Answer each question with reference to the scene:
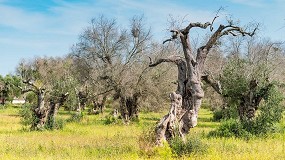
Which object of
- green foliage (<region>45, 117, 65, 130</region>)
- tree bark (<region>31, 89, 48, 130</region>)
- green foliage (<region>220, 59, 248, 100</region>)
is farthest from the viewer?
green foliage (<region>45, 117, 65, 130</region>)

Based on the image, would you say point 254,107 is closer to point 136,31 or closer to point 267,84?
point 267,84

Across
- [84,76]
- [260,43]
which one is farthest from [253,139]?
[84,76]

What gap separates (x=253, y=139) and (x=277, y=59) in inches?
545

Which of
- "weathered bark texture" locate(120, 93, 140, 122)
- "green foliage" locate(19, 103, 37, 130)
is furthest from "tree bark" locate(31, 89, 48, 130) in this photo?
"weathered bark texture" locate(120, 93, 140, 122)

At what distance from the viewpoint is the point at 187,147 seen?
15570 millimetres

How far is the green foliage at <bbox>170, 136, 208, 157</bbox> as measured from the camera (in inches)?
607

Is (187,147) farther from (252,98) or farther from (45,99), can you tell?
(45,99)

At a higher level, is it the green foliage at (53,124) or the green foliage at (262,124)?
the green foliage at (262,124)

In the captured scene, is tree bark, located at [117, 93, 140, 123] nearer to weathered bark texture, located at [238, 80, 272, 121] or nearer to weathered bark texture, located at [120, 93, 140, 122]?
weathered bark texture, located at [120, 93, 140, 122]

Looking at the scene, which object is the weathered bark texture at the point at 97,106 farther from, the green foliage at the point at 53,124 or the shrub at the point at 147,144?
the shrub at the point at 147,144

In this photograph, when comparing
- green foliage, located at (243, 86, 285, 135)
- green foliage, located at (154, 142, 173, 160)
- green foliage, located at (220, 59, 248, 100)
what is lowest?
green foliage, located at (154, 142, 173, 160)

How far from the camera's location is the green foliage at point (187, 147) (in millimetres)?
15422

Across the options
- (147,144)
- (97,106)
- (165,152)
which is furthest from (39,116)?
(97,106)

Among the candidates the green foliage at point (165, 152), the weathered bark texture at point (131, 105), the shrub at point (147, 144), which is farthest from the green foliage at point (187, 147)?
the weathered bark texture at point (131, 105)
